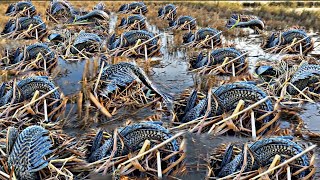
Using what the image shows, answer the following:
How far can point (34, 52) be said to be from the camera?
32.0 feet

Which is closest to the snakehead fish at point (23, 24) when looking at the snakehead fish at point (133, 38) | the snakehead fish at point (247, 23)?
the snakehead fish at point (133, 38)

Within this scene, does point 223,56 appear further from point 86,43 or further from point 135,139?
point 135,139

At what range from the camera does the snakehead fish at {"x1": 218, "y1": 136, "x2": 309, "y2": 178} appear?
15.2ft

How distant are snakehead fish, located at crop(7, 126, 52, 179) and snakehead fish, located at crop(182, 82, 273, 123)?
2.53 m

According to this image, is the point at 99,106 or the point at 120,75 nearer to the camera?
the point at 99,106

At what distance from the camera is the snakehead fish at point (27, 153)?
4395 mm

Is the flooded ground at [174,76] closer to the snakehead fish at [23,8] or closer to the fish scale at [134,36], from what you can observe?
the fish scale at [134,36]

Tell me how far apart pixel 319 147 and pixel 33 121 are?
14.1ft

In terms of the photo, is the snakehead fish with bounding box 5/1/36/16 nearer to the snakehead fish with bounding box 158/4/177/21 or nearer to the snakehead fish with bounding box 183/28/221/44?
the snakehead fish with bounding box 158/4/177/21

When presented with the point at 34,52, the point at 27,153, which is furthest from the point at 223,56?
the point at 27,153

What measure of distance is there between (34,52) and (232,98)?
18.1 feet

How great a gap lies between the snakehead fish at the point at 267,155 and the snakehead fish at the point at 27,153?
2.06 meters

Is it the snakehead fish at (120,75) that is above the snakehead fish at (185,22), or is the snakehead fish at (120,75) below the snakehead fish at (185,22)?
above

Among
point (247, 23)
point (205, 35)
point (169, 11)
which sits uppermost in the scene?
point (169, 11)
